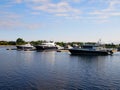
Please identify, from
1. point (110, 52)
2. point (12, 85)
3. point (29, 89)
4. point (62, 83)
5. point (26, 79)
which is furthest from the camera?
point (110, 52)

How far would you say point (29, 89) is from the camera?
4159cm

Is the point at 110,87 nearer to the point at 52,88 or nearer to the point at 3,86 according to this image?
the point at 52,88

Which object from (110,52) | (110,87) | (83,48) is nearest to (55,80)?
(110,87)

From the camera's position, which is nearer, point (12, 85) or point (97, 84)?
point (12, 85)

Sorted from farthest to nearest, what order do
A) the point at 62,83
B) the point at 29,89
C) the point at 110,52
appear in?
the point at 110,52
the point at 62,83
the point at 29,89

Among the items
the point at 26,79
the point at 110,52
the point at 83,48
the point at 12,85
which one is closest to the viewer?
the point at 12,85

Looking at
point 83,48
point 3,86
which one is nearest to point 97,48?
point 83,48

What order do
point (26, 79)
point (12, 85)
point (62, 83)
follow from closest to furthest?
1. point (12, 85)
2. point (62, 83)
3. point (26, 79)

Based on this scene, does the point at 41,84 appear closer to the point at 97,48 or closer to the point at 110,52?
the point at 97,48

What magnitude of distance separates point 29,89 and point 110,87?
15.6 metres

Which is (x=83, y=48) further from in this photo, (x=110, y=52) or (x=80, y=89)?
(x=80, y=89)

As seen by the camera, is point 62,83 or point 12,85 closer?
point 12,85

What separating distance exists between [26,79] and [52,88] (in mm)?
10026

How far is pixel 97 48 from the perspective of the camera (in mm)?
158250
